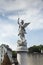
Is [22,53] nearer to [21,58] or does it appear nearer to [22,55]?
[22,55]

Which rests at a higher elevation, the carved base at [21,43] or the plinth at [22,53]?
the carved base at [21,43]

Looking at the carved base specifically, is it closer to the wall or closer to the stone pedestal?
the stone pedestal

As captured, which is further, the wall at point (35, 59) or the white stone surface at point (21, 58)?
the wall at point (35, 59)

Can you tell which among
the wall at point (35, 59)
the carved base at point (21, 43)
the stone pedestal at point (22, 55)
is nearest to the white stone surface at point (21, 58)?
the stone pedestal at point (22, 55)

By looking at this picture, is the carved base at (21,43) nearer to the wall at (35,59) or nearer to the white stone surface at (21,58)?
the white stone surface at (21,58)

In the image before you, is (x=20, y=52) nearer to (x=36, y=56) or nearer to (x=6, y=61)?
(x=6, y=61)

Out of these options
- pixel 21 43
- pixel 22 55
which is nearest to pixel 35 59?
pixel 22 55

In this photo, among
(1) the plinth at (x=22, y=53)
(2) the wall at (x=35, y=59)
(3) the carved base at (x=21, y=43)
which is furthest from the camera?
(2) the wall at (x=35, y=59)

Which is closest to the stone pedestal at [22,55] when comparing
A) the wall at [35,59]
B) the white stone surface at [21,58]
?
the white stone surface at [21,58]

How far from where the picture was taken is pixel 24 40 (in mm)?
19656

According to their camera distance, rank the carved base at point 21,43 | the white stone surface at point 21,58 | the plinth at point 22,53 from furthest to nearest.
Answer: the white stone surface at point 21,58 → the plinth at point 22,53 → the carved base at point 21,43

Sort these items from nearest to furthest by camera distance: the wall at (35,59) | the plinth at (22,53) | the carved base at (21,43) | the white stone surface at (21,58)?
the carved base at (21,43), the plinth at (22,53), the white stone surface at (21,58), the wall at (35,59)

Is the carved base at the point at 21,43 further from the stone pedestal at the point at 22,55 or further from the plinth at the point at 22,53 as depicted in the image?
the stone pedestal at the point at 22,55

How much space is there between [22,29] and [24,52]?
1794 mm
